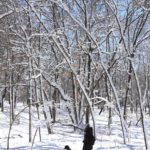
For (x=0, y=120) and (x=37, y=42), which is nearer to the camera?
(x=37, y=42)

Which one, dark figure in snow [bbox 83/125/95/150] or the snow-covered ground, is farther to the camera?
the snow-covered ground

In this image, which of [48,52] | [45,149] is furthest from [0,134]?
[45,149]

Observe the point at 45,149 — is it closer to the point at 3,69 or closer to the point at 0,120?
the point at 3,69

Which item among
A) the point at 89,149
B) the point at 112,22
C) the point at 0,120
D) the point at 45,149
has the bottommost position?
the point at 0,120

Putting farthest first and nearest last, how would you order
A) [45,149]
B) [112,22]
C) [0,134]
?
[0,134] < [112,22] < [45,149]

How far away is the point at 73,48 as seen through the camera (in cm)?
1700

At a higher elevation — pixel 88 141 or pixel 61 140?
pixel 88 141

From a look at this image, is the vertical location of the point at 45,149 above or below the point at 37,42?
below

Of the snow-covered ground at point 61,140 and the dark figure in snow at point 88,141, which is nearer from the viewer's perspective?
the dark figure in snow at point 88,141

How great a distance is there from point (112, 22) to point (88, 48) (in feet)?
6.96

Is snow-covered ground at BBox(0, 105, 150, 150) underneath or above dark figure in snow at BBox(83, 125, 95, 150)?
underneath

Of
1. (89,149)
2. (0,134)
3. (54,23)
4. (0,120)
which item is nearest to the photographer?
(89,149)

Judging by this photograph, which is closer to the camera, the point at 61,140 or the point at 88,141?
the point at 88,141

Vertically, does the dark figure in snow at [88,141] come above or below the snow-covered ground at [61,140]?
above
